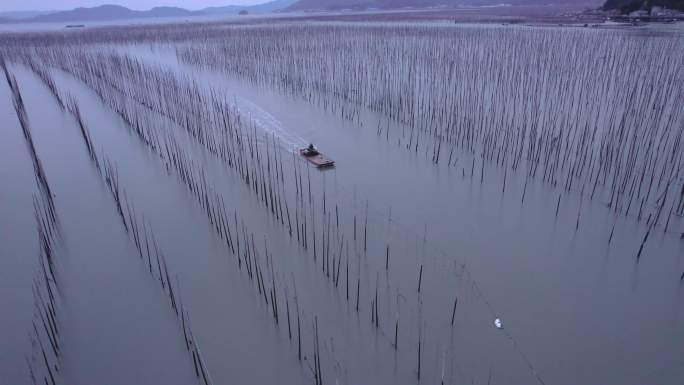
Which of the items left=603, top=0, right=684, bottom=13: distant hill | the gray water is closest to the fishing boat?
the gray water

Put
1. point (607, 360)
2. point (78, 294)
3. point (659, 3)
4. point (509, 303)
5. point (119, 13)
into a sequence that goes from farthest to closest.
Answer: point (119, 13), point (659, 3), point (78, 294), point (509, 303), point (607, 360)

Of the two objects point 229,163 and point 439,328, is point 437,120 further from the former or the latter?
point 439,328

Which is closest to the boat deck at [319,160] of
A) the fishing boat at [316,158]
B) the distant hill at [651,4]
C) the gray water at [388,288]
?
the fishing boat at [316,158]

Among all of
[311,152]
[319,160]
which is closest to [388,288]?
[319,160]

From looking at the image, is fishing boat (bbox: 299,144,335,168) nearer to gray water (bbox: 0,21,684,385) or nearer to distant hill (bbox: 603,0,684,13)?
gray water (bbox: 0,21,684,385)

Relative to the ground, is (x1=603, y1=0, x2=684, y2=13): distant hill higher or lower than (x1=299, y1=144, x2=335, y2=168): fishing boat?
higher

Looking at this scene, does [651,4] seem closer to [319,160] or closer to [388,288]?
[319,160]

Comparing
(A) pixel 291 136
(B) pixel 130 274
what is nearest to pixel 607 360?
(B) pixel 130 274
